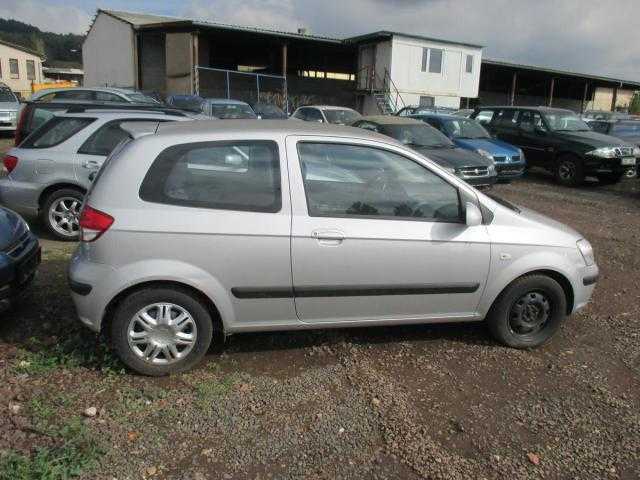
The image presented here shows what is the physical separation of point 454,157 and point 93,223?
8328 millimetres

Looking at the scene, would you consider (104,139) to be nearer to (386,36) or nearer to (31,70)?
(386,36)

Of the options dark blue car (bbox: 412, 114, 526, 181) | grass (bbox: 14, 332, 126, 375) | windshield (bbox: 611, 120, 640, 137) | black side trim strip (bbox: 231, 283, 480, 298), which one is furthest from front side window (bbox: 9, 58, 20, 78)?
black side trim strip (bbox: 231, 283, 480, 298)

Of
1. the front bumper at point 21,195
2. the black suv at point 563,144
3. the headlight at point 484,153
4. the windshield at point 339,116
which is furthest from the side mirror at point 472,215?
the windshield at point 339,116

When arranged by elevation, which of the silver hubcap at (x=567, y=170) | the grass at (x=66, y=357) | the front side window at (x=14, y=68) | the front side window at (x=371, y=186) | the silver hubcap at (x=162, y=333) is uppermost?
the front side window at (x=14, y=68)

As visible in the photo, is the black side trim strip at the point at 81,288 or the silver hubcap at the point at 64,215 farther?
the silver hubcap at the point at 64,215

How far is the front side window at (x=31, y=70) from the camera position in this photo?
56444mm

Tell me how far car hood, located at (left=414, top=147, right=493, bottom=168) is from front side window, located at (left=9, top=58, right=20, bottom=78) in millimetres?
56453

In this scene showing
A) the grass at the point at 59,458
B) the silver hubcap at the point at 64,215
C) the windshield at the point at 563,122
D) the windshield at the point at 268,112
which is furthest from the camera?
the windshield at the point at 268,112

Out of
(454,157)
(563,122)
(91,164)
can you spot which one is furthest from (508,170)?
(91,164)

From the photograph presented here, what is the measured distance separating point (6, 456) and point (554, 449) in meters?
2.90

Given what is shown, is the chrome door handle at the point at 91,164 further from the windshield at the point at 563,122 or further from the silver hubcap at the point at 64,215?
the windshield at the point at 563,122

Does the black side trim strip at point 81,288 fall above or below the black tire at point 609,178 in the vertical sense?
above

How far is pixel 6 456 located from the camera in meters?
2.83

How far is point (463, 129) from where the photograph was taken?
13.1 m
